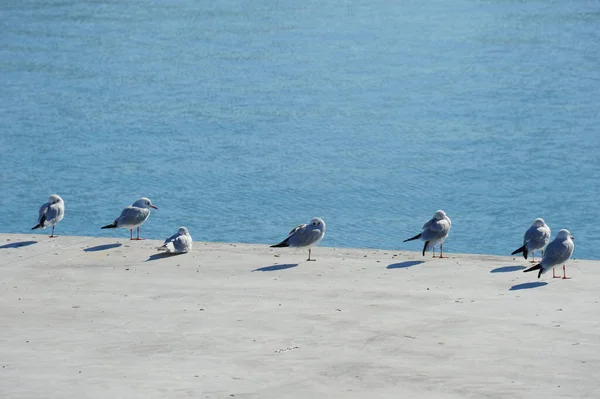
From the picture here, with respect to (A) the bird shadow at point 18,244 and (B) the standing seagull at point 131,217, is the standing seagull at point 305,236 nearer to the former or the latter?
(B) the standing seagull at point 131,217

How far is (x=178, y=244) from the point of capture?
1877 cm

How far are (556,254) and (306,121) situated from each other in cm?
2369

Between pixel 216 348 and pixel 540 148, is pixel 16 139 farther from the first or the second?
pixel 216 348

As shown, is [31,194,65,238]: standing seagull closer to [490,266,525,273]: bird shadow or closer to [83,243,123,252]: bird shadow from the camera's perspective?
[83,243,123,252]: bird shadow

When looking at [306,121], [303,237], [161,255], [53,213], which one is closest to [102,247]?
[161,255]

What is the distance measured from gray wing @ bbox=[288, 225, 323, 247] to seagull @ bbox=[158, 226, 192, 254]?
1.82 meters

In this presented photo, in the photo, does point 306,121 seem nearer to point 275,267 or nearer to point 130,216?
point 130,216

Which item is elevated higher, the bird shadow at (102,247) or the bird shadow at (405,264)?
the bird shadow at (405,264)

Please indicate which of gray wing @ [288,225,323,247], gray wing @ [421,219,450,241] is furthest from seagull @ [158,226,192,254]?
gray wing @ [421,219,450,241]

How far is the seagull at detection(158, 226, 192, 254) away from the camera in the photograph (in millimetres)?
18625

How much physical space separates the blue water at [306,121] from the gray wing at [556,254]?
31.3ft

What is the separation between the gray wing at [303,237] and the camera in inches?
726

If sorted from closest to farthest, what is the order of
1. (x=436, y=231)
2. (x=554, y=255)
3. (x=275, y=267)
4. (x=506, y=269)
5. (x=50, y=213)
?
(x=554, y=255) → (x=506, y=269) → (x=275, y=267) → (x=436, y=231) → (x=50, y=213)

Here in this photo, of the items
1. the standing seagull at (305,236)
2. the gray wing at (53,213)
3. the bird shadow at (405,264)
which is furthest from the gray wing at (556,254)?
the gray wing at (53,213)
